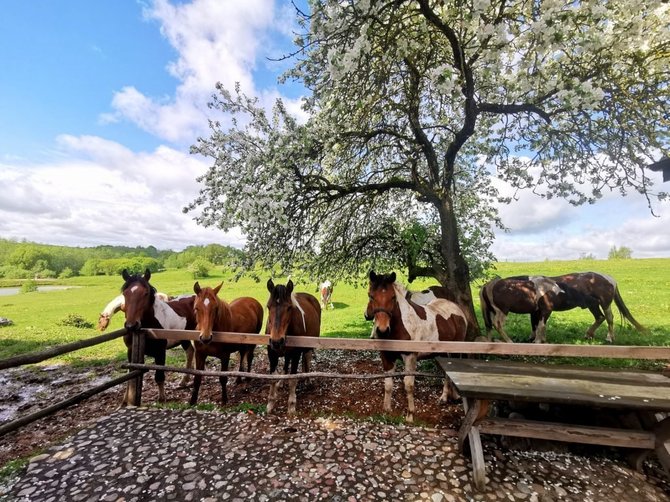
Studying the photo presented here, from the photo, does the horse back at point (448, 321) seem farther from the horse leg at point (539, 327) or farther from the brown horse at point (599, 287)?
the brown horse at point (599, 287)

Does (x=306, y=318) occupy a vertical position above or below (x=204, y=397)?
above

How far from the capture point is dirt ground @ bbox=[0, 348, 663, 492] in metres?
5.20

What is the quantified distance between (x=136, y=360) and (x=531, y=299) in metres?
10.4

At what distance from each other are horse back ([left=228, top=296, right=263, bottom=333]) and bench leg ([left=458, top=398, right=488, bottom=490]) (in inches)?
188

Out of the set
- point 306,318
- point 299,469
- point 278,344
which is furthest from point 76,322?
point 299,469

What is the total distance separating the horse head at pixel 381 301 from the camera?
5297mm

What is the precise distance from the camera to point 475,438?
13.5ft

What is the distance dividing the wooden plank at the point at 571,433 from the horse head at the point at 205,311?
178 inches

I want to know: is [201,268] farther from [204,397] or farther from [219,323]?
[219,323]

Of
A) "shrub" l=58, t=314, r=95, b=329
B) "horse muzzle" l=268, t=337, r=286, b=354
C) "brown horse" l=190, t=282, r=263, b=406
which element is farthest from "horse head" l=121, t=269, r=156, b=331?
"shrub" l=58, t=314, r=95, b=329

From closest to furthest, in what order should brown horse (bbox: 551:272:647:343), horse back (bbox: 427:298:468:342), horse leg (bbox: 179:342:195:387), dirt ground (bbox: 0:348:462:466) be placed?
dirt ground (bbox: 0:348:462:466) → horse back (bbox: 427:298:468:342) → horse leg (bbox: 179:342:195:387) → brown horse (bbox: 551:272:647:343)

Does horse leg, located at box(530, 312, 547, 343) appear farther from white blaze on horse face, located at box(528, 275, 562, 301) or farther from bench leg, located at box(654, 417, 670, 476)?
bench leg, located at box(654, 417, 670, 476)

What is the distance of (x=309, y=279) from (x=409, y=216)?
4865mm

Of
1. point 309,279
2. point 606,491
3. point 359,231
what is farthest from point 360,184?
point 606,491
